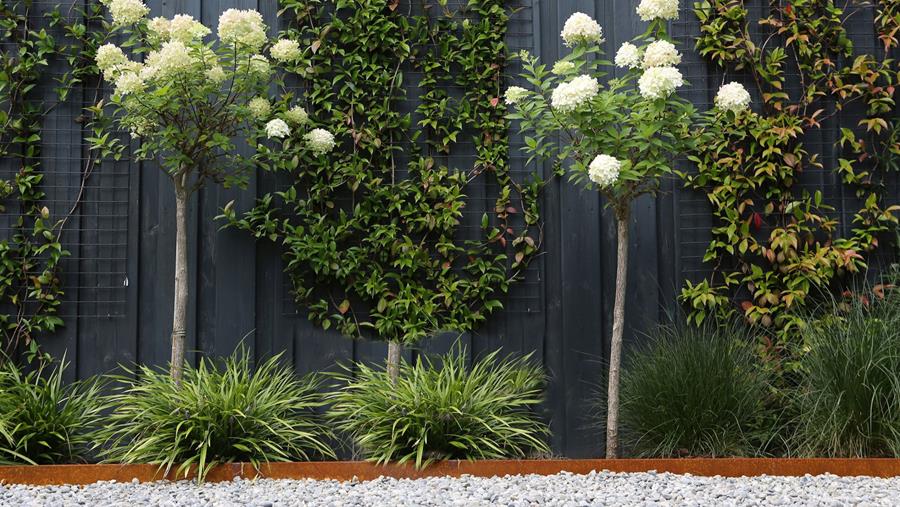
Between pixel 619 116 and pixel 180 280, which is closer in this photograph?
pixel 619 116

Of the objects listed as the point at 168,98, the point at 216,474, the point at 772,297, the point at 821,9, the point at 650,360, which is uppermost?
the point at 821,9

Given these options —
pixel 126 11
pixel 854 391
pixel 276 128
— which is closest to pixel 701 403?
pixel 854 391

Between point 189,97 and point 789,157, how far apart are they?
2525 millimetres

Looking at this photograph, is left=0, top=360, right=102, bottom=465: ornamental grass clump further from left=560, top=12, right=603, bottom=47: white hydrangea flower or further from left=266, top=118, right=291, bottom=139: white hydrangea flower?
left=560, top=12, right=603, bottom=47: white hydrangea flower

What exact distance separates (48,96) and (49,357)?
3.74 feet

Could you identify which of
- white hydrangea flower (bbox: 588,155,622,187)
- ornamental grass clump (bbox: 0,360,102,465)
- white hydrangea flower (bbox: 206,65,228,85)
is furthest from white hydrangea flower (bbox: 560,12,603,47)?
ornamental grass clump (bbox: 0,360,102,465)

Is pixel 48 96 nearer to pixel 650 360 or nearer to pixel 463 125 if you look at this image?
pixel 463 125

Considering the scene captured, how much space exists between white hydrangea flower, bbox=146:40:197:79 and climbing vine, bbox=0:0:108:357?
743 mm

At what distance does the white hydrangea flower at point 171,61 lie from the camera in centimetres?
305

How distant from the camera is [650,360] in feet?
11.2

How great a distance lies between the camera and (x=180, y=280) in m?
3.39

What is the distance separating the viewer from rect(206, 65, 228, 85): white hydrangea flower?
10.4 ft

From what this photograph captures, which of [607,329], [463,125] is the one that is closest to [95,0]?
[463,125]

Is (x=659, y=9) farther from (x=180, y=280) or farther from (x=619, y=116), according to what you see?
→ (x=180, y=280)
